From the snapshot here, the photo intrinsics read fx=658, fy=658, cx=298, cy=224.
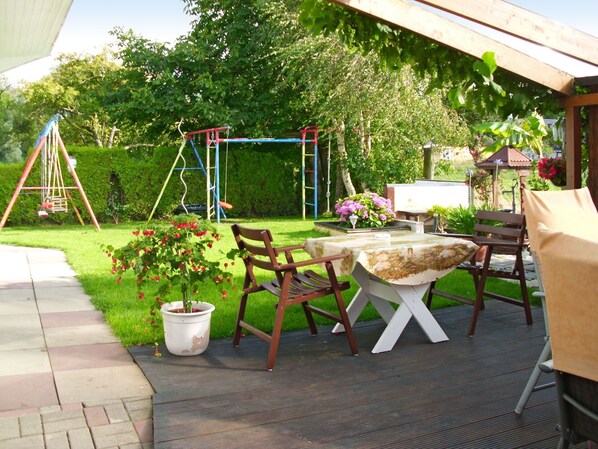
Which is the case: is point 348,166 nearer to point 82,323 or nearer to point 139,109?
point 139,109

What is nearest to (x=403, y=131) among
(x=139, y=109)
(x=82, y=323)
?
(x=139, y=109)

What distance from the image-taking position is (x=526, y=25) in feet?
15.7

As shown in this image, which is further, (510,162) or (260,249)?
(510,162)

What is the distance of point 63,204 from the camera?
12.9 m

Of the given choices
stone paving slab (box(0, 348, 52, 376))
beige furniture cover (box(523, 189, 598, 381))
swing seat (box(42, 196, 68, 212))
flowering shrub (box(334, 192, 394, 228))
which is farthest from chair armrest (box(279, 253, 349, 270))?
swing seat (box(42, 196, 68, 212))

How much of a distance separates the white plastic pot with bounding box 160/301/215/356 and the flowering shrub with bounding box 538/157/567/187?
3473mm

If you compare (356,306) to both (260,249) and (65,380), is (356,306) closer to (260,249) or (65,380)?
(260,249)

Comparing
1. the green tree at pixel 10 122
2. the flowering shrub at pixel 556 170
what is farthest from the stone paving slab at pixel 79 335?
the green tree at pixel 10 122

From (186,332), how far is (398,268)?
4.94 ft

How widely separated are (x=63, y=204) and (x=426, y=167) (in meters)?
8.40

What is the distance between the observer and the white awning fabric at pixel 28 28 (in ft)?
18.5

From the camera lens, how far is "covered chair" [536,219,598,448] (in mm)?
1931

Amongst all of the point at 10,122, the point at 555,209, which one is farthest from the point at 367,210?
the point at 10,122

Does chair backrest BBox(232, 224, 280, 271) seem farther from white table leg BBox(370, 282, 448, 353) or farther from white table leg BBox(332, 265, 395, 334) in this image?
white table leg BBox(370, 282, 448, 353)
